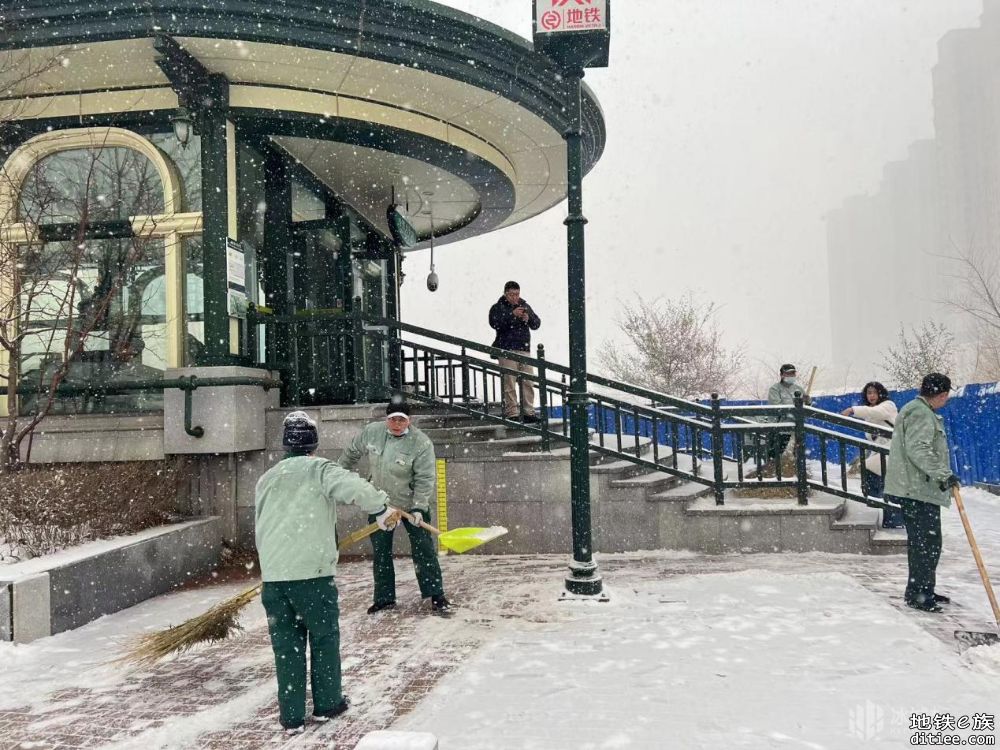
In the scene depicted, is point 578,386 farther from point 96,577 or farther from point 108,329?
point 108,329

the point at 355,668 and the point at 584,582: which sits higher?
the point at 584,582

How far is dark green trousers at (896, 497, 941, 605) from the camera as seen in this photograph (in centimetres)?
552

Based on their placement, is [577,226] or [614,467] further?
[614,467]

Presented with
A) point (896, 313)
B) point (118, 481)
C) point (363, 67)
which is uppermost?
point (896, 313)

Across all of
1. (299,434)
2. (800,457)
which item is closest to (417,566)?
(299,434)

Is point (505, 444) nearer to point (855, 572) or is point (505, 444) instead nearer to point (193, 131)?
point (855, 572)

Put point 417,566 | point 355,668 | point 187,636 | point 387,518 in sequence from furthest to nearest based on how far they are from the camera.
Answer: point 417,566
point 187,636
point 355,668
point 387,518

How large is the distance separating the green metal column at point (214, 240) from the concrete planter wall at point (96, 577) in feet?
6.33

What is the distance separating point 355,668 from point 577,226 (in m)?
3.77

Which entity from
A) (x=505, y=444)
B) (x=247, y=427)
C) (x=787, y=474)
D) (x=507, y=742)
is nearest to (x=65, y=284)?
(x=247, y=427)

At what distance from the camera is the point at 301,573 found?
3834 millimetres

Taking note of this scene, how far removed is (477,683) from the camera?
4.23 meters

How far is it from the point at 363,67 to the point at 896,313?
182 meters

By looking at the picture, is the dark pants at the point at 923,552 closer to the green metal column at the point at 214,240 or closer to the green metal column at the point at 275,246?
the green metal column at the point at 214,240
